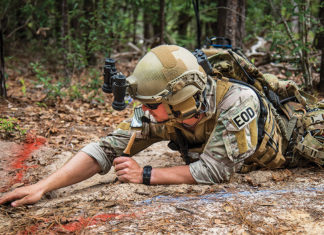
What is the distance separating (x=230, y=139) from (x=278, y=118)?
2.83ft

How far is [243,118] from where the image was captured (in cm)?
253

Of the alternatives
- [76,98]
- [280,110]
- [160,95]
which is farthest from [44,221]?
[76,98]

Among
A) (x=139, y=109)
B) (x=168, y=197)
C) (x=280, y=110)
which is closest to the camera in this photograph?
(x=168, y=197)

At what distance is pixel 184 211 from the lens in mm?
2291

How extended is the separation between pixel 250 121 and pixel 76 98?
410cm

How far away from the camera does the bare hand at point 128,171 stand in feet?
8.90

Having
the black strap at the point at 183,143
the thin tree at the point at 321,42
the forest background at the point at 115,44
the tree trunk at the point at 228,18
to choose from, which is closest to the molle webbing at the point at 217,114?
the black strap at the point at 183,143

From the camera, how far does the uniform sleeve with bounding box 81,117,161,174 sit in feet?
9.62

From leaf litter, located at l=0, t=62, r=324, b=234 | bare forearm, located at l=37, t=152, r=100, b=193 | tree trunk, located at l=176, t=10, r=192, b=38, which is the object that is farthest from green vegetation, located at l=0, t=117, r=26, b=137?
tree trunk, located at l=176, t=10, r=192, b=38

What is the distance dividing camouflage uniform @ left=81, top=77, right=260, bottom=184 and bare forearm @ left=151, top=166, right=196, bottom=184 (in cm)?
5

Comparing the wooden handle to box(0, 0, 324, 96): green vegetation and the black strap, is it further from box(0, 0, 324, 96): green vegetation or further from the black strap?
box(0, 0, 324, 96): green vegetation

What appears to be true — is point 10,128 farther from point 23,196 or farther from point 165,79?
point 165,79

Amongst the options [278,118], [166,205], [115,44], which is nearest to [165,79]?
[166,205]

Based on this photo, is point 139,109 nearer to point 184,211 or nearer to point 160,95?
point 160,95
